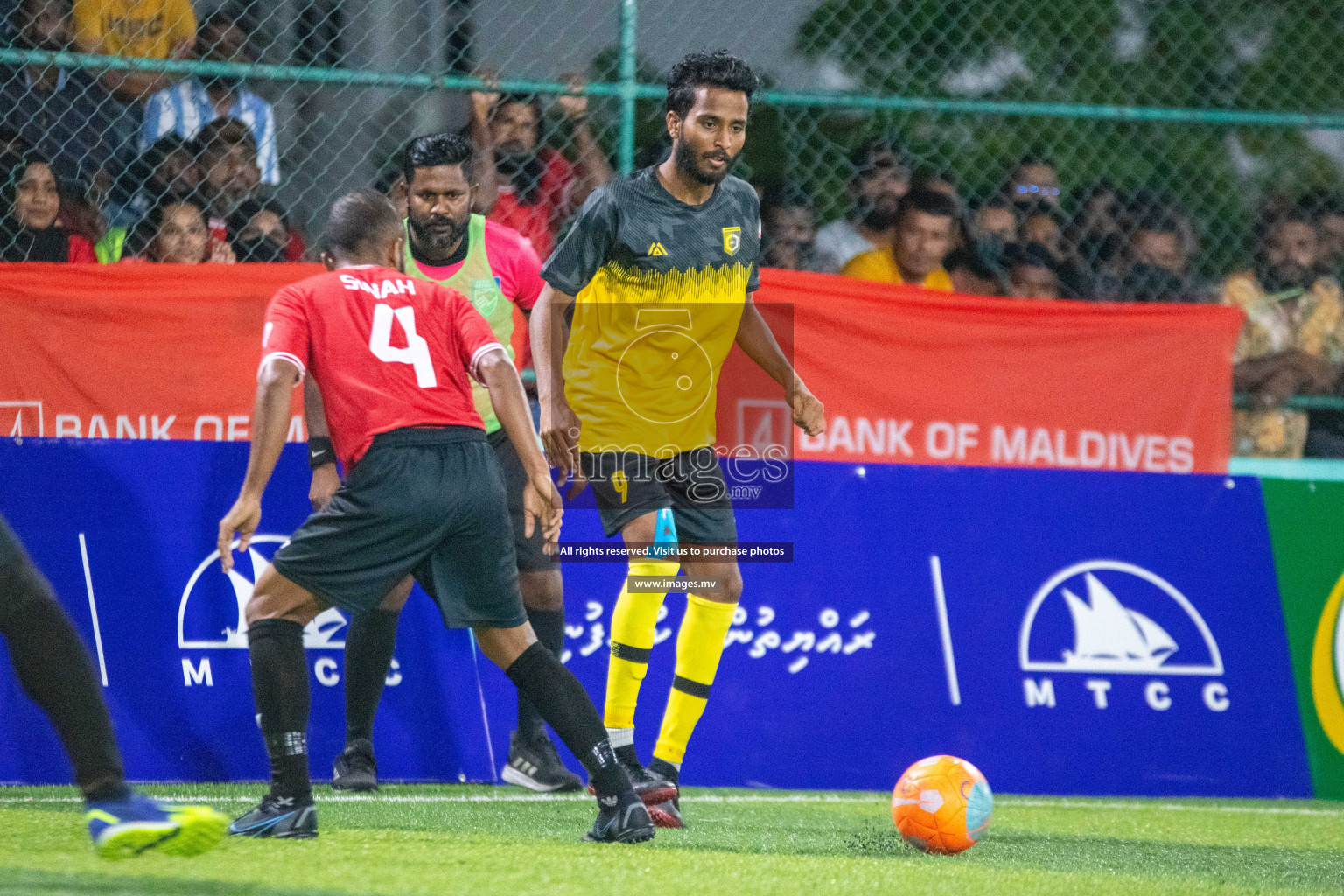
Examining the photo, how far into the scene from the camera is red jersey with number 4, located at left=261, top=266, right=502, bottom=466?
4.38m

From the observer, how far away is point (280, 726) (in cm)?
425

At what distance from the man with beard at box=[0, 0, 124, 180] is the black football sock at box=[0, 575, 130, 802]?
3.37m

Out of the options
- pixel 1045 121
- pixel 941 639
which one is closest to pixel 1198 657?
pixel 941 639

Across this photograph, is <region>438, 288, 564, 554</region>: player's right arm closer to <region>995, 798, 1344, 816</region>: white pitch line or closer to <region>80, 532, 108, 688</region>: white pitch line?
<region>80, 532, 108, 688</region>: white pitch line

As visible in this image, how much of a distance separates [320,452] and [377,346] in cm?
92

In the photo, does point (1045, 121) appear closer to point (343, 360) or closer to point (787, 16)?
point (787, 16)

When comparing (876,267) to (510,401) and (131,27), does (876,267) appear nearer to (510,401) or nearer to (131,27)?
(131,27)

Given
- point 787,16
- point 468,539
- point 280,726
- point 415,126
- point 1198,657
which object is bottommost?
point 1198,657

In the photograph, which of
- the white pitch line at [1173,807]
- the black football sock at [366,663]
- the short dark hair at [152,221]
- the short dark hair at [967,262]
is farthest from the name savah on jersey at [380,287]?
the short dark hair at [967,262]

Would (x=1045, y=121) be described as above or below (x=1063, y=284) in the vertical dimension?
above

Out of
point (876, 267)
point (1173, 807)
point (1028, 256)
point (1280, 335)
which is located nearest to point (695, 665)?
point (1173, 807)

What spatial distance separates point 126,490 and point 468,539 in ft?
6.50

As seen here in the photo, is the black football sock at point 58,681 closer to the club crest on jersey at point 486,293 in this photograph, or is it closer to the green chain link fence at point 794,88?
the club crest on jersey at point 486,293

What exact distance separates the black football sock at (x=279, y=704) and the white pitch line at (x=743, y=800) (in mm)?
958
